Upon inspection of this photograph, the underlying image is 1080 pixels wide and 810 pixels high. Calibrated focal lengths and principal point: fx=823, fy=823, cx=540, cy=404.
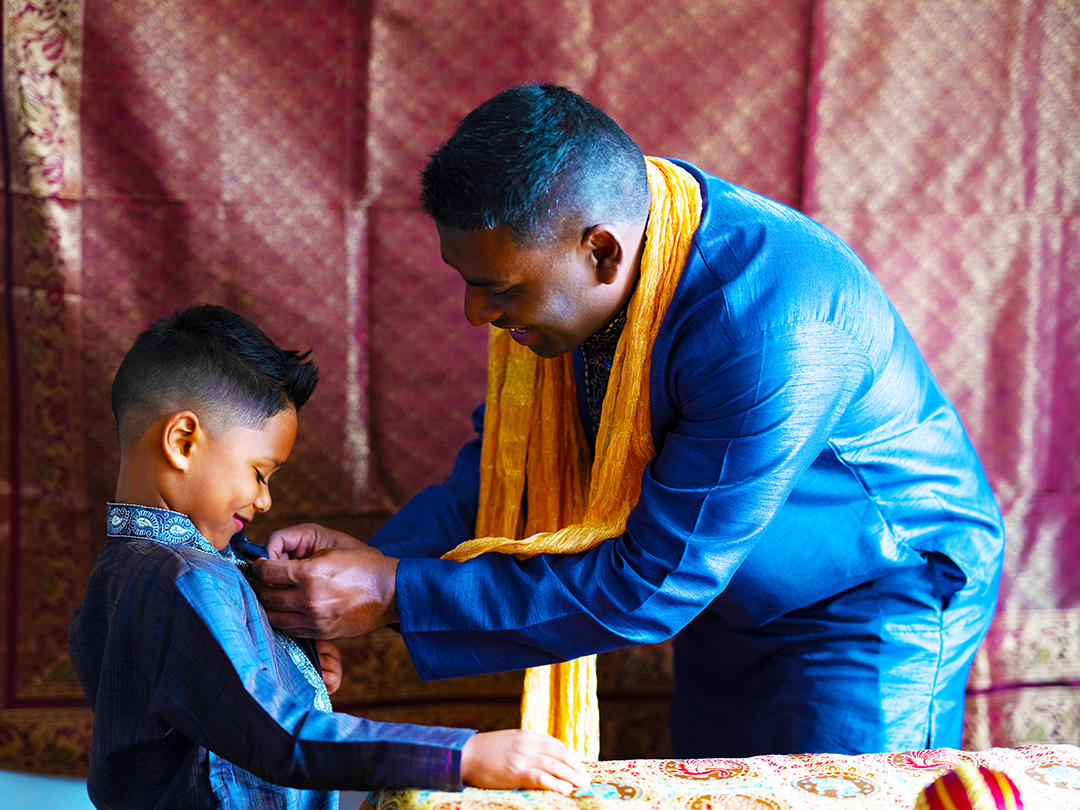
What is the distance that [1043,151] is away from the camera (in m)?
1.93

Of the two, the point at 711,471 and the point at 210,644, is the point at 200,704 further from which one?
the point at 711,471

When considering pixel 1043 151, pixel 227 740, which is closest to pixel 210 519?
pixel 227 740

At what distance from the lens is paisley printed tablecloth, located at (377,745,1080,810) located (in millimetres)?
933

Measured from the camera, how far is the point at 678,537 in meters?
1.05

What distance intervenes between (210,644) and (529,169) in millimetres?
653

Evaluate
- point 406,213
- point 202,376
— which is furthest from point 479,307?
point 406,213

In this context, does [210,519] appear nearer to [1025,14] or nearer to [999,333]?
[999,333]

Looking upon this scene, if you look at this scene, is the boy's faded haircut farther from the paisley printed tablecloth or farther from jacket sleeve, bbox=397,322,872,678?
the paisley printed tablecloth

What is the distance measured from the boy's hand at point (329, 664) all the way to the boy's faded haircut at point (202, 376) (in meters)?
0.41

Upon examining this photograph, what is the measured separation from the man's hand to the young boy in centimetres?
4

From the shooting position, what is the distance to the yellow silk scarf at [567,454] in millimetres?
1132

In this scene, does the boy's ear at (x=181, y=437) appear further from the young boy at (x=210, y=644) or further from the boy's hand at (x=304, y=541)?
the boy's hand at (x=304, y=541)

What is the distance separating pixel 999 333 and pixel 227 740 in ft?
6.20

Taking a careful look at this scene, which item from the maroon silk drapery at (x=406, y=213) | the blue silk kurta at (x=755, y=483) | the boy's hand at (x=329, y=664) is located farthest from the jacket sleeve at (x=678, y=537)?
the maroon silk drapery at (x=406, y=213)
